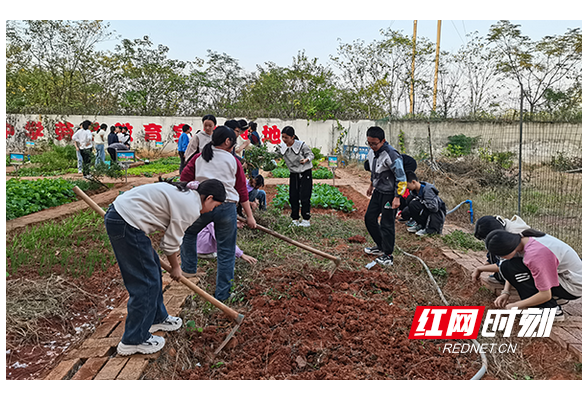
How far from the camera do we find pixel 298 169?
18.7ft

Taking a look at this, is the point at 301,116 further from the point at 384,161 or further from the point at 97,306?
the point at 97,306

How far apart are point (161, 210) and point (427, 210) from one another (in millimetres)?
4249

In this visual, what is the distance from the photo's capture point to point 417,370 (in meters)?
2.51

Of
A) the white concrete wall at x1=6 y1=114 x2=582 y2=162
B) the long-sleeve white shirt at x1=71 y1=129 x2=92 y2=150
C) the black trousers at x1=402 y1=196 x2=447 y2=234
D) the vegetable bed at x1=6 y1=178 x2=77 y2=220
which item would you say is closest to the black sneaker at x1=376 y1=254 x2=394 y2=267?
the black trousers at x1=402 y1=196 x2=447 y2=234

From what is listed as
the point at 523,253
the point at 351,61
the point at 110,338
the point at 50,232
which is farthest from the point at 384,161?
the point at 351,61

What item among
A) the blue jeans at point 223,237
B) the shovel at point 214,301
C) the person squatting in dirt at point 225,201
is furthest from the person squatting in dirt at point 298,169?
the shovel at point 214,301

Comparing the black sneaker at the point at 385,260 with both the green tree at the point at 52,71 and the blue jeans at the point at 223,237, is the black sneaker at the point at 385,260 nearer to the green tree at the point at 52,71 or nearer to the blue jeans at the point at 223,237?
the blue jeans at the point at 223,237

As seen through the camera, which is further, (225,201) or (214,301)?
(225,201)

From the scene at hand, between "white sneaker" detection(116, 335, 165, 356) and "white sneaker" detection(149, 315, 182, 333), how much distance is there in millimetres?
223

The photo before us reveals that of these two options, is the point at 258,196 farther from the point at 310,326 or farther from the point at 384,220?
the point at 310,326

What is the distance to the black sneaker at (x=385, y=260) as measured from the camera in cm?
432

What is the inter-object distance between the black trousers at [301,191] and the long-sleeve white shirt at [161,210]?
3405mm

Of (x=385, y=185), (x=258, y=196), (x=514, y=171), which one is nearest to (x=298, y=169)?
(x=258, y=196)

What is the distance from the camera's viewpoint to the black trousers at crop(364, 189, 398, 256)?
168 inches
